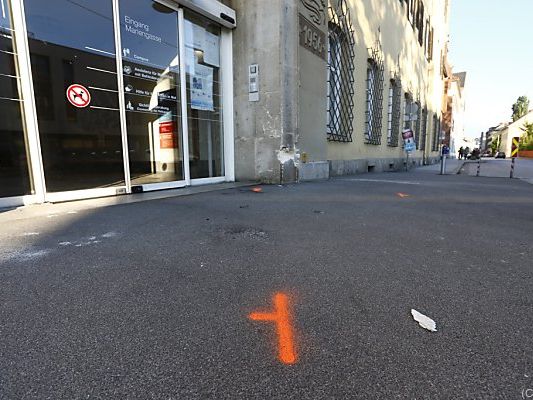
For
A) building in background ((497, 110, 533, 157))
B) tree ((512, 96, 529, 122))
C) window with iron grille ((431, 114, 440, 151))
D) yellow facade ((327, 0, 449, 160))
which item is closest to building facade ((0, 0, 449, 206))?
yellow facade ((327, 0, 449, 160))

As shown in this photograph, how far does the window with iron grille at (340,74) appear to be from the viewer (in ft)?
32.2

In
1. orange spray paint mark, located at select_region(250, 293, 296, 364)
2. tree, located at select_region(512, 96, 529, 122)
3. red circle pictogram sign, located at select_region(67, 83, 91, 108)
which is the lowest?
orange spray paint mark, located at select_region(250, 293, 296, 364)

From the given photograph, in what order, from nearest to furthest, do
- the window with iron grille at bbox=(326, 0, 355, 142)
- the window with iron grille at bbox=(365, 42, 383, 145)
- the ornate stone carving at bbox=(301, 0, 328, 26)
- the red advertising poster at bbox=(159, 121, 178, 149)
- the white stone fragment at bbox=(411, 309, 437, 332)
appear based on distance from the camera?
1. the white stone fragment at bbox=(411, 309, 437, 332)
2. the red advertising poster at bbox=(159, 121, 178, 149)
3. the ornate stone carving at bbox=(301, 0, 328, 26)
4. the window with iron grille at bbox=(326, 0, 355, 142)
5. the window with iron grille at bbox=(365, 42, 383, 145)

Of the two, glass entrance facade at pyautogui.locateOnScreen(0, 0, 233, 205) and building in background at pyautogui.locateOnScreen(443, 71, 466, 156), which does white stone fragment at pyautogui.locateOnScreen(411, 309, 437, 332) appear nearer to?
glass entrance facade at pyautogui.locateOnScreen(0, 0, 233, 205)

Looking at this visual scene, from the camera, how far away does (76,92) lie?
5.35 metres

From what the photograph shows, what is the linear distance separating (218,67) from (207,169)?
2.45 m

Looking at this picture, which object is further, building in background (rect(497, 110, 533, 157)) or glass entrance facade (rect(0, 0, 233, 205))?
building in background (rect(497, 110, 533, 157))

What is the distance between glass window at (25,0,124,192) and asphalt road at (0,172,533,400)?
6.41 ft

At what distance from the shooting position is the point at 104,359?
4.58 ft

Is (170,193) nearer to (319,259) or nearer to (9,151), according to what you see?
(9,151)

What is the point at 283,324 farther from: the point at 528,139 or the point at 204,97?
the point at 528,139

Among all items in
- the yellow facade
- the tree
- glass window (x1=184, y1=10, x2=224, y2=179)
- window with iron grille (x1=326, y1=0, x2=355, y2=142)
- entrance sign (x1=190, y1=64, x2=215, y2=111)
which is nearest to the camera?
glass window (x1=184, y1=10, x2=224, y2=179)

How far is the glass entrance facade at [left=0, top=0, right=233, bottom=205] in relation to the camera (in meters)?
4.73

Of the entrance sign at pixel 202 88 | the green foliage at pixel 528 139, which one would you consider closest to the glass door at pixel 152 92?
the entrance sign at pixel 202 88
